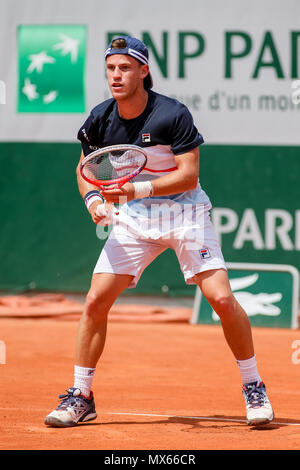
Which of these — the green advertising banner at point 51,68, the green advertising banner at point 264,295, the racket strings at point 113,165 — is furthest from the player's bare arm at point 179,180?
the green advertising banner at point 51,68

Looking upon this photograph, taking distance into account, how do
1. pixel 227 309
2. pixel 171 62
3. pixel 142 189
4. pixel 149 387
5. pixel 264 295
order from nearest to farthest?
pixel 142 189 < pixel 227 309 < pixel 149 387 < pixel 264 295 < pixel 171 62

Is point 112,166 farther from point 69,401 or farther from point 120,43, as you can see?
point 69,401

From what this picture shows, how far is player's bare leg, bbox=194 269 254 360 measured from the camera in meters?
4.04

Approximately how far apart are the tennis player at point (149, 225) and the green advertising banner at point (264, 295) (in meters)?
3.32

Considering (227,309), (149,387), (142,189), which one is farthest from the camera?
(149,387)

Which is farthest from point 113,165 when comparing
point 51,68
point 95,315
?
point 51,68

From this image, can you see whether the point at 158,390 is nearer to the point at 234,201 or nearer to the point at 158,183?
the point at 158,183

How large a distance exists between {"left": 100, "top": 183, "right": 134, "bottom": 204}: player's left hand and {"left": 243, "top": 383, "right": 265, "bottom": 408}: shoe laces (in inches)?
42.6

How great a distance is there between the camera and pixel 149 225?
418 centimetres

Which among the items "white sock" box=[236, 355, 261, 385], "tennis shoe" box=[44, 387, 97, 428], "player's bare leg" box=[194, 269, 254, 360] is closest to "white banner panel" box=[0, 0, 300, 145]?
"player's bare leg" box=[194, 269, 254, 360]

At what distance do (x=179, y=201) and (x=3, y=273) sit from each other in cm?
411

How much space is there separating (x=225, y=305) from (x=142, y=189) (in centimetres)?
66

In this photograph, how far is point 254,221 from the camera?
7.62 m

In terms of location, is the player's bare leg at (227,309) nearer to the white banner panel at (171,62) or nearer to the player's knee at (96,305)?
the player's knee at (96,305)
